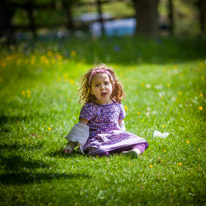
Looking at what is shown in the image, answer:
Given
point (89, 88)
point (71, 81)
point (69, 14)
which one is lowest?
point (71, 81)

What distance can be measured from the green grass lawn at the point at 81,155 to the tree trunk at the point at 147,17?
555 cm

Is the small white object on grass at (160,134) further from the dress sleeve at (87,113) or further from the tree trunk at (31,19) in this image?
the tree trunk at (31,19)

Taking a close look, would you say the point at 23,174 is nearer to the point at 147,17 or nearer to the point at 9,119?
the point at 9,119

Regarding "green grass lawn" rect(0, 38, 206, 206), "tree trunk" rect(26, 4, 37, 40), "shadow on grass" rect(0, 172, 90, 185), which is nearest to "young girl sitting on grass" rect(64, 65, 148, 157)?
"green grass lawn" rect(0, 38, 206, 206)

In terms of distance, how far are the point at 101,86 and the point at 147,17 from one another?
10922 millimetres

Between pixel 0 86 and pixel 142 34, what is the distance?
848 centimetres

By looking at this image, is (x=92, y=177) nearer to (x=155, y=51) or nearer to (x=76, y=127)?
(x=76, y=127)

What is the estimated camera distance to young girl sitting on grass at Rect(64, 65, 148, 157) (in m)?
3.38

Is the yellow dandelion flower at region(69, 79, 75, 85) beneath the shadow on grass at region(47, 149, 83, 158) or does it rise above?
above

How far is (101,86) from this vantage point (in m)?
3.57

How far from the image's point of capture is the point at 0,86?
6980 millimetres

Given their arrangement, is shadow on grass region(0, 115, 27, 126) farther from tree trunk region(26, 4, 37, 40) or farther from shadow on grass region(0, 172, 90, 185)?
tree trunk region(26, 4, 37, 40)

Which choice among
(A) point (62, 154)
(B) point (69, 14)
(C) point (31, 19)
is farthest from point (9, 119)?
(B) point (69, 14)

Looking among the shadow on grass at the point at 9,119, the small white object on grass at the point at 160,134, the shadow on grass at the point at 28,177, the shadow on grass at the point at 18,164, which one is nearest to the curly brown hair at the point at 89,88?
the small white object on grass at the point at 160,134
